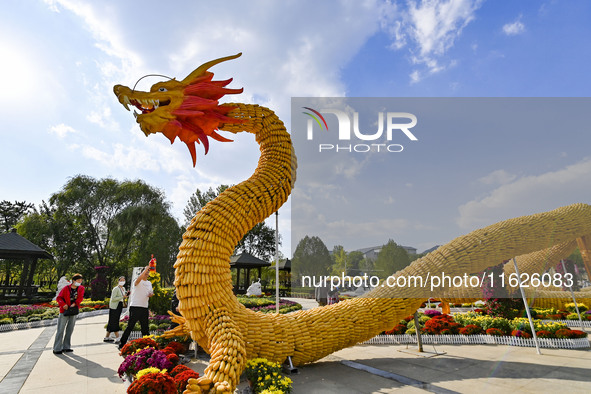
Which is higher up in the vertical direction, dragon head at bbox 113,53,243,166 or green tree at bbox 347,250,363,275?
dragon head at bbox 113,53,243,166

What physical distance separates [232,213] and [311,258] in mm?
3354

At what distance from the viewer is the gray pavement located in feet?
12.8

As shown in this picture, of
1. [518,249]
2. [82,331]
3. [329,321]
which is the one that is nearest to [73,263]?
[82,331]

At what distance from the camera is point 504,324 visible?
6.69 meters

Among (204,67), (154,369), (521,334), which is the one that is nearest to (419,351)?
(521,334)

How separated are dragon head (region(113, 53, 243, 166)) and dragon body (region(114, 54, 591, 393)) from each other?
12mm

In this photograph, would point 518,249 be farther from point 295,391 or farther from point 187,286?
point 187,286

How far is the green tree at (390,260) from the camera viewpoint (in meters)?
5.28

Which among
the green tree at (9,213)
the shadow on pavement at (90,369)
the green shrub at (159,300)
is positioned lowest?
the shadow on pavement at (90,369)

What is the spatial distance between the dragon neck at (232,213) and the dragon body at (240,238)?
1cm

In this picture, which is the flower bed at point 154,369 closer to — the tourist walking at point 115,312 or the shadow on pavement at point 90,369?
the shadow on pavement at point 90,369

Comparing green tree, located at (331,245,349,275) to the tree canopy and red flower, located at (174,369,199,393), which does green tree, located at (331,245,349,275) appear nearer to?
red flower, located at (174,369,199,393)

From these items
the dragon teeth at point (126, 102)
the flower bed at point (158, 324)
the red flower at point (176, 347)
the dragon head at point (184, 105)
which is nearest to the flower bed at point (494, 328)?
the red flower at point (176, 347)

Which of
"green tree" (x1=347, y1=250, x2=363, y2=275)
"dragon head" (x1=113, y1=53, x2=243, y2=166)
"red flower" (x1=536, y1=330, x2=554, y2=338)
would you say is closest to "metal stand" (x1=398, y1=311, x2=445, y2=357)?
"green tree" (x1=347, y1=250, x2=363, y2=275)
